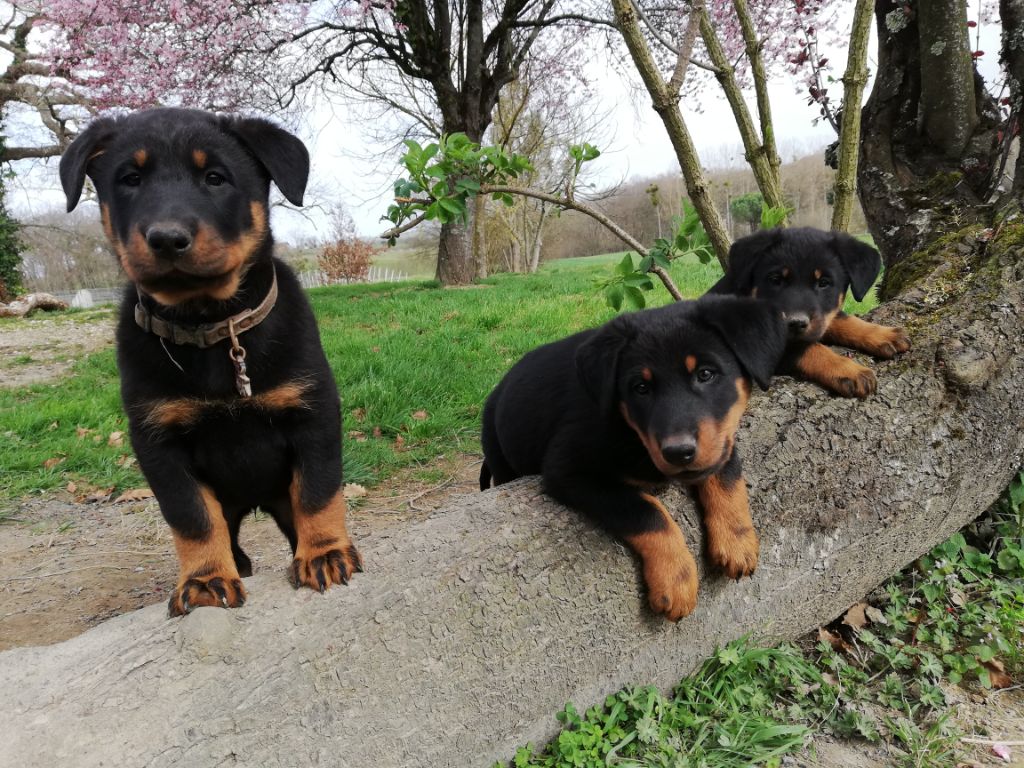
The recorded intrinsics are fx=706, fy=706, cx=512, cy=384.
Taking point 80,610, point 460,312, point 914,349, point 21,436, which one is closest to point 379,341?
point 460,312

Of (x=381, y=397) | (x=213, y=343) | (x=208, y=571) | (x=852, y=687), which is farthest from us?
(x=381, y=397)

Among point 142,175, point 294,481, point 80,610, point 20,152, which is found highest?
point 20,152

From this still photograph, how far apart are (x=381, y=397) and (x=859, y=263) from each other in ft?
12.2

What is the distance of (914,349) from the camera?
2.86m

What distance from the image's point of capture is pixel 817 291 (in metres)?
3.01

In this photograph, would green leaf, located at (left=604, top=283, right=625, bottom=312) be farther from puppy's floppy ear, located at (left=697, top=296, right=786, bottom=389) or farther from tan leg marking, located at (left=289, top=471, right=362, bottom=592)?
tan leg marking, located at (left=289, top=471, right=362, bottom=592)

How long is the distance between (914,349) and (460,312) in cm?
685

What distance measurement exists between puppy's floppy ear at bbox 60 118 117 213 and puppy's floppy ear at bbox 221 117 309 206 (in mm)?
344

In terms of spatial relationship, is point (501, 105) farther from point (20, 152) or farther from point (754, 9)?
point (754, 9)

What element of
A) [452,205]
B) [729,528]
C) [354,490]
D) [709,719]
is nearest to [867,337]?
[729,528]

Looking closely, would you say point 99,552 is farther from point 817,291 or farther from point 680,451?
point 817,291

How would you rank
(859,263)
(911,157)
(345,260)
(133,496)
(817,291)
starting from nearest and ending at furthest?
(817,291), (859,263), (911,157), (133,496), (345,260)

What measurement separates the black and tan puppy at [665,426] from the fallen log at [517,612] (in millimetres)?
87

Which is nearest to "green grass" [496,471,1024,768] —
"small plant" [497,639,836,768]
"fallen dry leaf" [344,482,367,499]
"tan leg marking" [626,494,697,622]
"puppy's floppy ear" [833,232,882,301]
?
"small plant" [497,639,836,768]
